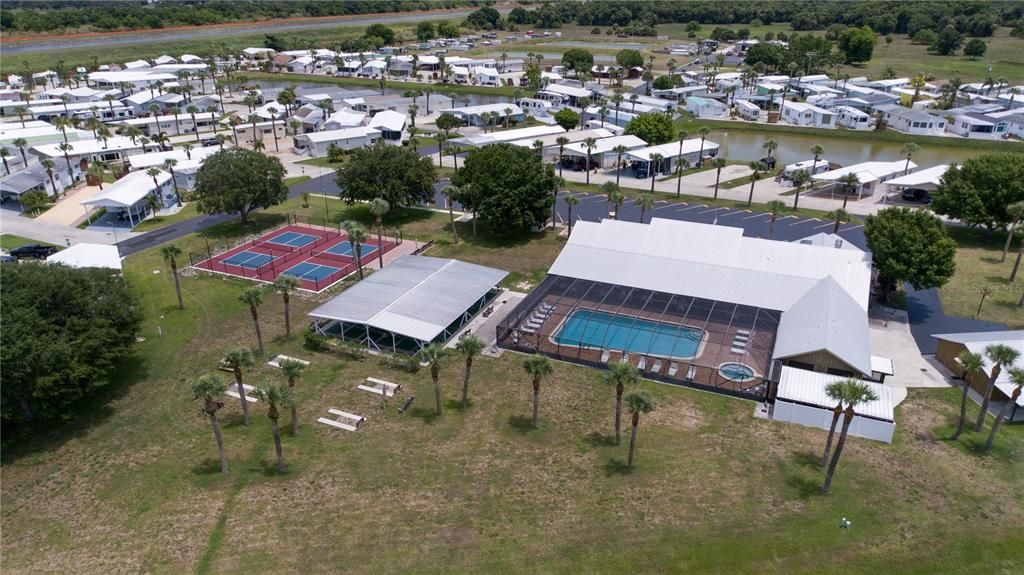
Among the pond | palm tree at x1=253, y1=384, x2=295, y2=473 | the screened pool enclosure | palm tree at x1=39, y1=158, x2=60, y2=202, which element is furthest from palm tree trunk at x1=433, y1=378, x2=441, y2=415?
the pond

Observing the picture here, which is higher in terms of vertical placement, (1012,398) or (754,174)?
(754,174)

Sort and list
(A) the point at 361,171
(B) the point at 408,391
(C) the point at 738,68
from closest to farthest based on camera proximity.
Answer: (B) the point at 408,391, (A) the point at 361,171, (C) the point at 738,68

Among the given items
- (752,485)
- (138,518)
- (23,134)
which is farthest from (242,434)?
(23,134)

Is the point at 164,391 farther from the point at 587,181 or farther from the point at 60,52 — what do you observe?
the point at 60,52

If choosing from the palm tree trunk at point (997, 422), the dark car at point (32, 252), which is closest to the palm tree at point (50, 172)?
the dark car at point (32, 252)

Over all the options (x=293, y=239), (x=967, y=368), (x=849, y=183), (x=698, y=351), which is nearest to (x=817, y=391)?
(x=967, y=368)

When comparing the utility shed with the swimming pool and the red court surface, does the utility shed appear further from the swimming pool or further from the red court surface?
the red court surface

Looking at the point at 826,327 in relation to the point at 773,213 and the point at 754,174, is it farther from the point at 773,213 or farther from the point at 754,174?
the point at 754,174
